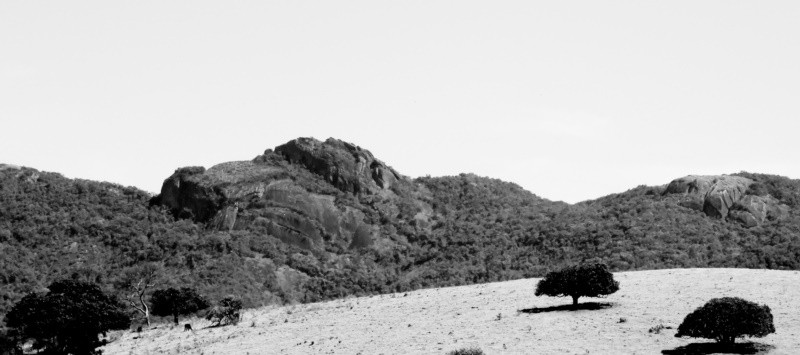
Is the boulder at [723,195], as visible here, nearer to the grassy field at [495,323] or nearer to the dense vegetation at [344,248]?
the dense vegetation at [344,248]

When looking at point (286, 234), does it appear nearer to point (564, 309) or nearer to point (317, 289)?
point (317, 289)

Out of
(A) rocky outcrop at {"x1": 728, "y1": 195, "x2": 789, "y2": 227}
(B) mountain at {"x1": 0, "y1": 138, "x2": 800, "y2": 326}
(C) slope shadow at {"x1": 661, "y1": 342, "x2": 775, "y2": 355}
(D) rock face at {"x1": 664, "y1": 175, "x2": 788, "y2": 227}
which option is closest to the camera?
(C) slope shadow at {"x1": 661, "y1": 342, "x2": 775, "y2": 355}

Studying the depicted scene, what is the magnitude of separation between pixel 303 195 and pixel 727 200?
70.1 meters

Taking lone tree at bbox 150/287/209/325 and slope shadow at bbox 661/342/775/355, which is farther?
lone tree at bbox 150/287/209/325

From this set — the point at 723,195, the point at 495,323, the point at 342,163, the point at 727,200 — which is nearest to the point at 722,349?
the point at 495,323

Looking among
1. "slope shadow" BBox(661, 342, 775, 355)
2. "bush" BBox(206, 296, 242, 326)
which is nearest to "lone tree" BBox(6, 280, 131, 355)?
"bush" BBox(206, 296, 242, 326)

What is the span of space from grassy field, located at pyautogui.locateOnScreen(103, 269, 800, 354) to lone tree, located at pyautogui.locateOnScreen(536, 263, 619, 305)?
1.57 m

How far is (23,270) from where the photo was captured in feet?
396

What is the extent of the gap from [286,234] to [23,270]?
41.3 m

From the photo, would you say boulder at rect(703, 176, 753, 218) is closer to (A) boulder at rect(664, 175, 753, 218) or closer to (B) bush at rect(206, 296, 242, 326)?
(A) boulder at rect(664, 175, 753, 218)

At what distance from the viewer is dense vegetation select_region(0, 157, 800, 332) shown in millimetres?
121750

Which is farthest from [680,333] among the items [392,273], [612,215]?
[612,215]

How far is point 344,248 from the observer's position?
14888 cm

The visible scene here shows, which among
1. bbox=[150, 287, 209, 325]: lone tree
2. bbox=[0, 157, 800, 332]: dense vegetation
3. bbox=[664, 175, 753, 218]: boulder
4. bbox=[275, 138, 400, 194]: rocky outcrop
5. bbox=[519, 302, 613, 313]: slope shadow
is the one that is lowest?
bbox=[519, 302, 613, 313]: slope shadow
